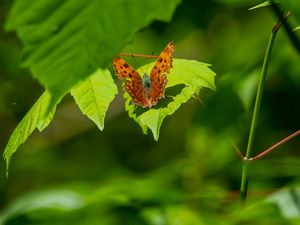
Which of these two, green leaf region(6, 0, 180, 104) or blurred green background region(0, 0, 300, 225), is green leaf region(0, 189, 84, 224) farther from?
green leaf region(6, 0, 180, 104)

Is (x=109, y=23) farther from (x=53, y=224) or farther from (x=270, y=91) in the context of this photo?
(x=270, y=91)

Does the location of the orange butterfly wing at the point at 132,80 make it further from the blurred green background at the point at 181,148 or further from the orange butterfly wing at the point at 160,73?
the blurred green background at the point at 181,148

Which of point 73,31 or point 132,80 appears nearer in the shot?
point 73,31

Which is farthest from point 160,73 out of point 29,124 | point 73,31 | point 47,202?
point 47,202

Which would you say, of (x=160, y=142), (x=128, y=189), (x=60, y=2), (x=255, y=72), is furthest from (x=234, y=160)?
(x=60, y=2)

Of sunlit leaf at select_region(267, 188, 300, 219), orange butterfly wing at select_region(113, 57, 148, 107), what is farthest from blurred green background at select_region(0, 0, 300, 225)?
orange butterfly wing at select_region(113, 57, 148, 107)

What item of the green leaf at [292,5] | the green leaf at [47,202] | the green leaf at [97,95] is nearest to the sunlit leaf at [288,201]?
the green leaf at [47,202]

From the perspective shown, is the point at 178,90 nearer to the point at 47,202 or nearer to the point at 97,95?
the point at 97,95
